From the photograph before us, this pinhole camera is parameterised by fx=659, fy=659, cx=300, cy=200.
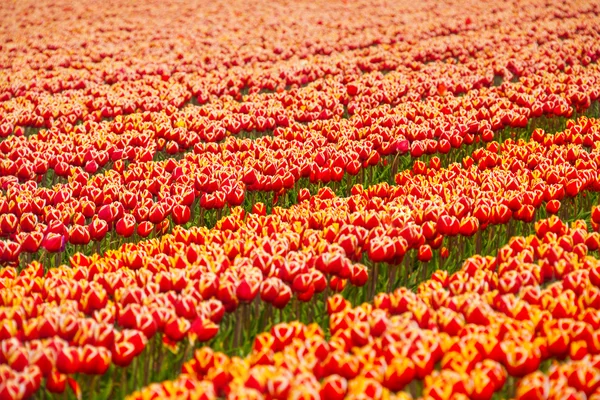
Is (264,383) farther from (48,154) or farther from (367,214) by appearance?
(48,154)

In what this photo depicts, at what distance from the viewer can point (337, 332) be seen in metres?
3.24

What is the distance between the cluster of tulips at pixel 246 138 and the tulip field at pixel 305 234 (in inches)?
1.3

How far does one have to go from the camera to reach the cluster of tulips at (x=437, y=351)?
2.71m

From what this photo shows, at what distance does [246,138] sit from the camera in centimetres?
802

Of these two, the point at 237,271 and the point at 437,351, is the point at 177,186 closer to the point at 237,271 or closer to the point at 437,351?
the point at 237,271

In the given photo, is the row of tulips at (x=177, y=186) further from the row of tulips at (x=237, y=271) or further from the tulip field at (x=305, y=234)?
the row of tulips at (x=237, y=271)

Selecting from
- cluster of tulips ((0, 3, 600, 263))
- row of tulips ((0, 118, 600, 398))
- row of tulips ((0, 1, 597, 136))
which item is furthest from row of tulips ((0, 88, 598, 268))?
row of tulips ((0, 1, 597, 136))

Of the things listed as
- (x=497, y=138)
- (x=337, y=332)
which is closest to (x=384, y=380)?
(x=337, y=332)

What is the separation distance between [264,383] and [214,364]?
353mm

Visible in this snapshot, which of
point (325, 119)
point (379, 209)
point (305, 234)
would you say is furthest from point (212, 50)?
point (305, 234)

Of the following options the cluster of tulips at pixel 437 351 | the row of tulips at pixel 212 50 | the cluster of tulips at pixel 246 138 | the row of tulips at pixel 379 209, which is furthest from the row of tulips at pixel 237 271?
the row of tulips at pixel 212 50

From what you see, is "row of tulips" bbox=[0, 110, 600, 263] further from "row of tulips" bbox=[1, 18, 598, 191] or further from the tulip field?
"row of tulips" bbox=[1, 18, 598, 191]

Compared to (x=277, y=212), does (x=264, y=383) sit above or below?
above

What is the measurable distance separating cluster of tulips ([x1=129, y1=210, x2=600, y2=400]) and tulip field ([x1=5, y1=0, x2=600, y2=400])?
0.04 feet
